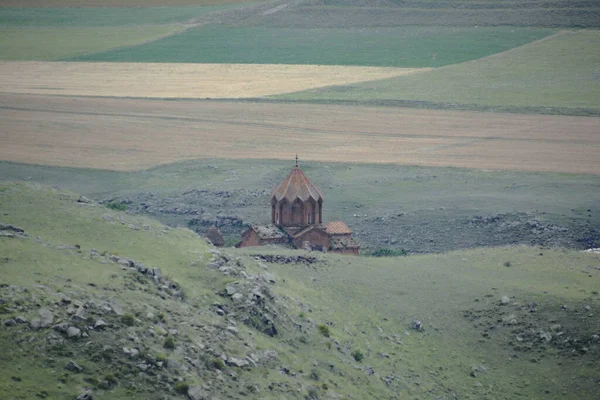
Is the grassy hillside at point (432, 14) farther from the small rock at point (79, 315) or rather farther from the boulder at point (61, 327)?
the boulder at point (61, 327)

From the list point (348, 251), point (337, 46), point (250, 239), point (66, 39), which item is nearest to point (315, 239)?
point (348, 251)

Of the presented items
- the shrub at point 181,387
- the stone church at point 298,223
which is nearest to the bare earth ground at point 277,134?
the stone church at point 298,223

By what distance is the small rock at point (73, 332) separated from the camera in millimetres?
41406

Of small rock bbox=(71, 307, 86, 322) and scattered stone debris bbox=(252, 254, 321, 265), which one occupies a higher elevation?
small rock bbox=(71, 307, 86, 322)

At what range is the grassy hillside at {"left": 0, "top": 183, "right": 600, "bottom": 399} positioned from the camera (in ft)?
136

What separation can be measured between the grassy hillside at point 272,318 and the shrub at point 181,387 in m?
0.06

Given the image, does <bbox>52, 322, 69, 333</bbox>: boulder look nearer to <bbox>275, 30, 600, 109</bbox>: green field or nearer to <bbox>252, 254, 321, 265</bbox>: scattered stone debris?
<bbox>252, 254, 321, 265</bbox>: scattered stone debris

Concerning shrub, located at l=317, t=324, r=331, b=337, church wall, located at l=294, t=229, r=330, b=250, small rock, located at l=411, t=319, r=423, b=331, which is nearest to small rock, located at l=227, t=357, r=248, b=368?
shrub, located at l=317, t=324, r=331, b=337

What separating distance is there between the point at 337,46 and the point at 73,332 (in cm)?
11609

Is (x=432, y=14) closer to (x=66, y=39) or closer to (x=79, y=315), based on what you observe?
(x=66, y=39)

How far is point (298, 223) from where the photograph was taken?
76.2 metres

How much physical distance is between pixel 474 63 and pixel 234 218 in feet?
199

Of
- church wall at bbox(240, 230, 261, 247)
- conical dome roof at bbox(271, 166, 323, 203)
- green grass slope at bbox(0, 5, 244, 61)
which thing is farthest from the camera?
green grass slope at bbox(0, 5, 244, 61)

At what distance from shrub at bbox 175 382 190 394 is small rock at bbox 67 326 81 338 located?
3482 millimetres
